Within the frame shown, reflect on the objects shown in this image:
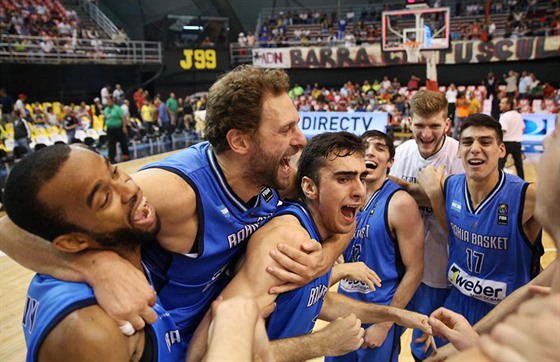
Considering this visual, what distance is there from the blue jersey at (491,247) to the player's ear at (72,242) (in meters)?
2.44

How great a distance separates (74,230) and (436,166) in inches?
117

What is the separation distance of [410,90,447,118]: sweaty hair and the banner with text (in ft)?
49.9

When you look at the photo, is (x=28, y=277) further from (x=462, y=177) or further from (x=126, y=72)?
(x=126, y=72)

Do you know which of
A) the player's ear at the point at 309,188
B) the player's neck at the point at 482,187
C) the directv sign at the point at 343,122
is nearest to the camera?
the player's ear at the point at 309,188

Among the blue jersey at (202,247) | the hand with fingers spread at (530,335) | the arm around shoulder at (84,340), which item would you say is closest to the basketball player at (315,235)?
the blue jersey at (202,247)

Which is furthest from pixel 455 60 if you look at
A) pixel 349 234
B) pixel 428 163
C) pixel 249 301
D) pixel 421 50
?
pixel 249 301

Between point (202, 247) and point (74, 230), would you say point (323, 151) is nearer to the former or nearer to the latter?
point (202, 247)

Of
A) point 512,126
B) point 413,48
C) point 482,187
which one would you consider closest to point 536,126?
point 512,126

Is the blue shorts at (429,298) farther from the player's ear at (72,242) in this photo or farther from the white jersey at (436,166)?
the player's ear at (72,242)

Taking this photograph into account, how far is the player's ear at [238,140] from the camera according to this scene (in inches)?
86.8

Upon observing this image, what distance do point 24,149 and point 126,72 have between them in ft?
33.8

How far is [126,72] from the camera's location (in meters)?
19.9

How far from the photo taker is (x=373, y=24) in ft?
76.3

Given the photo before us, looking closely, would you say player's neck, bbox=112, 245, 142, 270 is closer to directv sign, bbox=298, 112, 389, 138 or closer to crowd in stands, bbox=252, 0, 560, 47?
directv sign, bbox=298, 112, 389, 138
